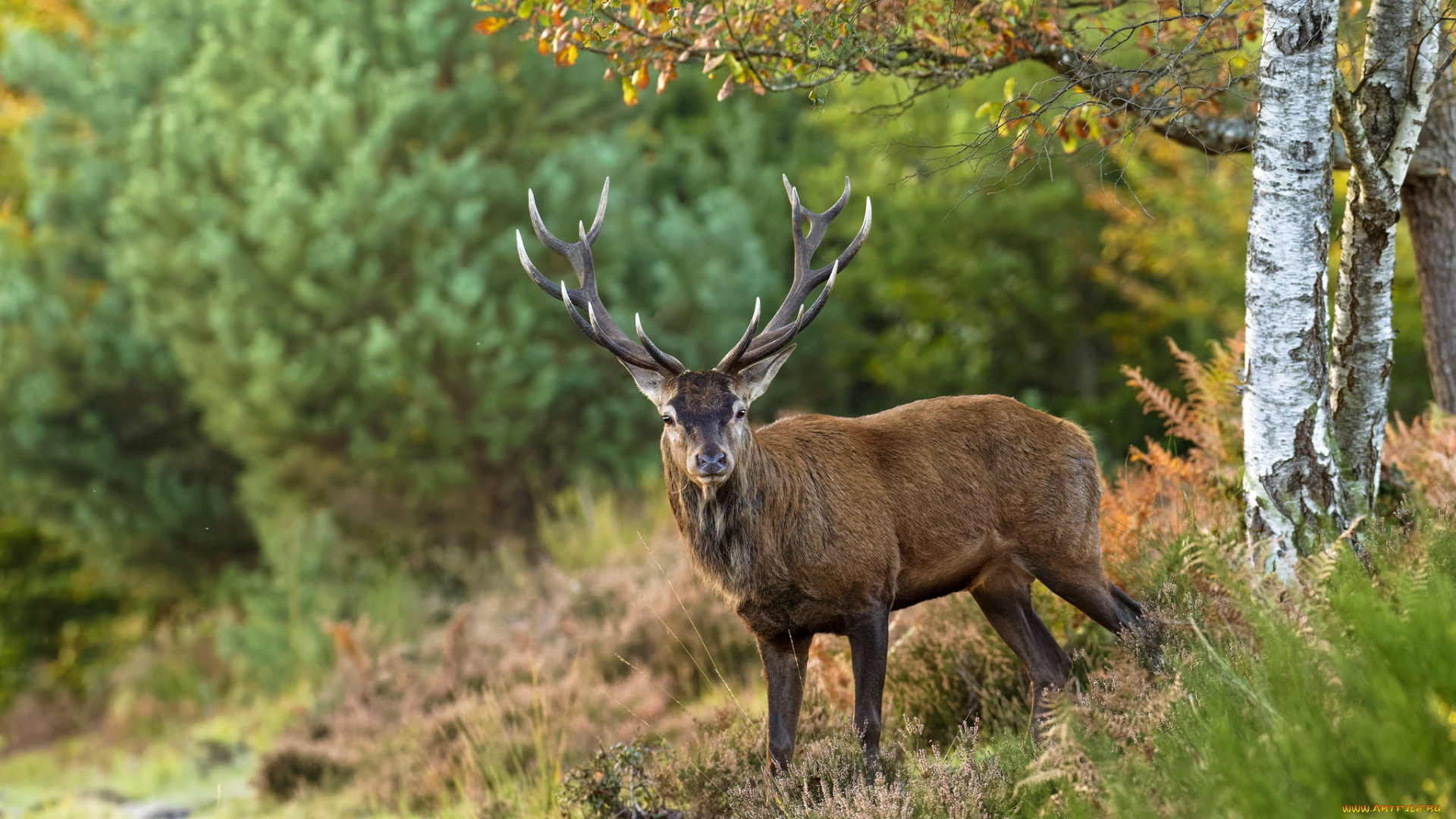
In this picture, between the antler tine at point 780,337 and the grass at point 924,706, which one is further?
the antler tine at point 780,337

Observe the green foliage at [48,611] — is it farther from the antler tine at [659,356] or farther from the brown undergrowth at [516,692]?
the antler tine at [659,356]

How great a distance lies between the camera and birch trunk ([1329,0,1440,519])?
4.96 m

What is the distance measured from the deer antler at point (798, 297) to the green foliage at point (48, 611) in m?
14.9

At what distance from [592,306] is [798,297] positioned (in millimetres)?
860

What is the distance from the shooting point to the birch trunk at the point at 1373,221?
4.96 m

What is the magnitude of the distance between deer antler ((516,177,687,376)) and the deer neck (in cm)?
47

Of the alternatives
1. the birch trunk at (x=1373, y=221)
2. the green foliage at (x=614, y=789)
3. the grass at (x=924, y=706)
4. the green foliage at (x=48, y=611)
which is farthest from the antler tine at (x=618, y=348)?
the green foliage at (x=48, y=611)

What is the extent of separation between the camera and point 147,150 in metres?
14.9

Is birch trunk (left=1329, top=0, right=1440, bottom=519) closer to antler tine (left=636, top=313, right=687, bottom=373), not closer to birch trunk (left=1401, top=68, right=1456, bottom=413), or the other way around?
birch trunk (left=1401, top=68, right=1456, bottom=413)

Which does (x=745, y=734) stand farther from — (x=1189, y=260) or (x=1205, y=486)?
(x=1189, y=260)

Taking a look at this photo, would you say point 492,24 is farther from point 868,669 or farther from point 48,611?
point 48,611

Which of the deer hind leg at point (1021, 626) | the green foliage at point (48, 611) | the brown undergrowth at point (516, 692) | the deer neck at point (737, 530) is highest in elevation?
the deer neck at point (737, 530)

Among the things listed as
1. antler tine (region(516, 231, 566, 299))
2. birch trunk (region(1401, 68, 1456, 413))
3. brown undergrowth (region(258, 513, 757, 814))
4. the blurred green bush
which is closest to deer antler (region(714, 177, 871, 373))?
Answer: antler tine (region(516, 231, 566, 299))

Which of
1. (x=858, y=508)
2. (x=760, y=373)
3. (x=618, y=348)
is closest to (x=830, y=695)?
(x=858, y=508)
